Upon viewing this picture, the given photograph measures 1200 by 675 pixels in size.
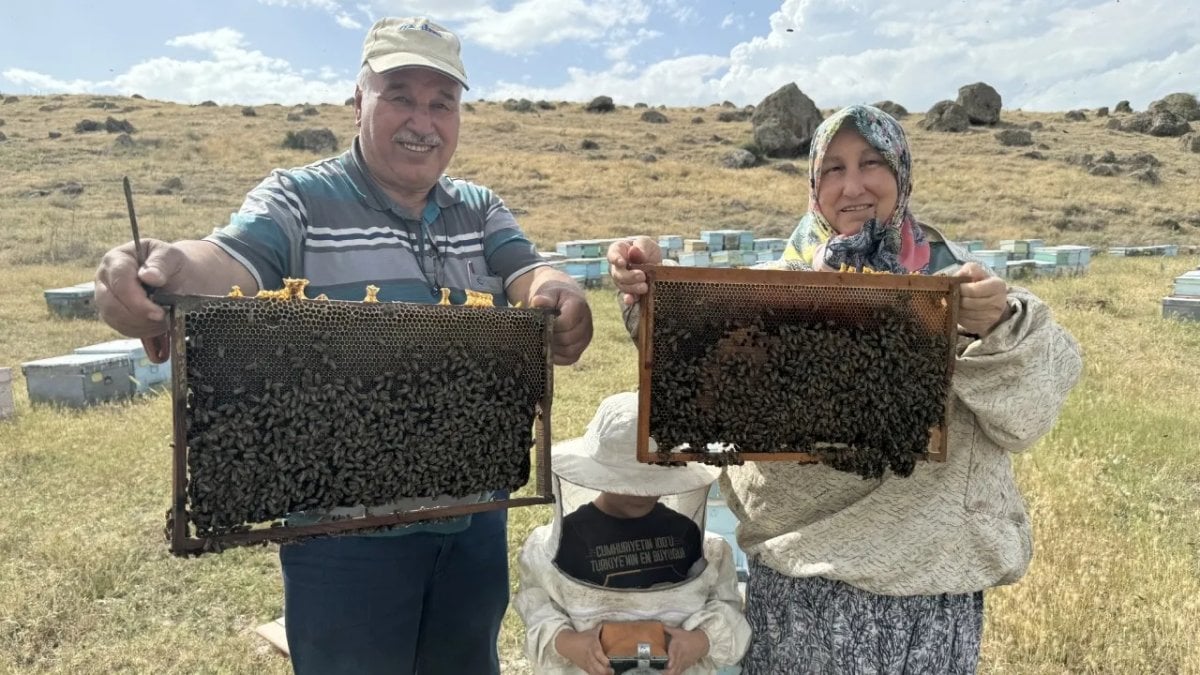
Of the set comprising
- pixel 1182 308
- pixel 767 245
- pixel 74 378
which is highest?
pixel 767 245

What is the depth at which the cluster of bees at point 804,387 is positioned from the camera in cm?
232

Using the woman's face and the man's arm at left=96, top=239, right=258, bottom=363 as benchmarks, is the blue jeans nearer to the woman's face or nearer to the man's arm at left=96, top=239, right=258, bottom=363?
the man's arm at left=96, top=239, right=258, bottom=363

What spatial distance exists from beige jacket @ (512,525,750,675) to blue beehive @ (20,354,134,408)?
760 centimetres

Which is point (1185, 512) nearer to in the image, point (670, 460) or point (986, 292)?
point (986, 292)

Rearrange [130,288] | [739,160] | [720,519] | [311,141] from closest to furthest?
[130,288], [720,519], [311,141], [739,160]

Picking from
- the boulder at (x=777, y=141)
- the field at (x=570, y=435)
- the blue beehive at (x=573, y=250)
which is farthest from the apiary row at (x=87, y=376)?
the boulder at (x=777, y=141)

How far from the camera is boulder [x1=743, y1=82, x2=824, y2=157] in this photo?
41562 mm

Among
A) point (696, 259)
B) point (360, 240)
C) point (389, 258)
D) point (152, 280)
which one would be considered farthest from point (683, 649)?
point (696, 259)

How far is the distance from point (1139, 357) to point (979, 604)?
366 inches

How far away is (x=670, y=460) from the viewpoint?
2334mm

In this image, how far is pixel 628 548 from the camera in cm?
267

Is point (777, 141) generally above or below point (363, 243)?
above

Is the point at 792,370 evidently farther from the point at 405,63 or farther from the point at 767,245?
the point at 767,245

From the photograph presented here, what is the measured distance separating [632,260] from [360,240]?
94cm
